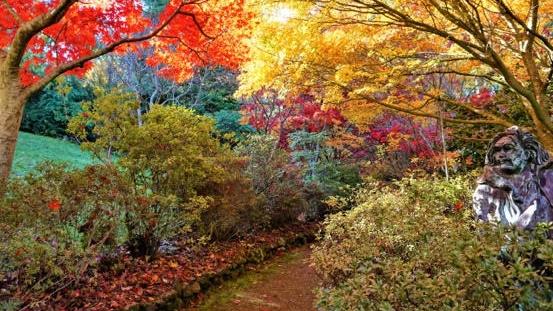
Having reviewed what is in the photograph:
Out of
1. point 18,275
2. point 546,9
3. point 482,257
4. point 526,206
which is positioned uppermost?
point 546,9

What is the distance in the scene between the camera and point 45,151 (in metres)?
16.5

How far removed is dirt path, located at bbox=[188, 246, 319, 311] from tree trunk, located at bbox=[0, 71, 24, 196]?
2942mm

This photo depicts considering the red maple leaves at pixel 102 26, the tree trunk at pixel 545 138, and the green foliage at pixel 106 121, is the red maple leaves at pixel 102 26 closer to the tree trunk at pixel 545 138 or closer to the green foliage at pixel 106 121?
the green foliage at pixel 106 121

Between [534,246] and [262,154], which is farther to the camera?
[262,154]

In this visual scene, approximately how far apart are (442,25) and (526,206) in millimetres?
3555

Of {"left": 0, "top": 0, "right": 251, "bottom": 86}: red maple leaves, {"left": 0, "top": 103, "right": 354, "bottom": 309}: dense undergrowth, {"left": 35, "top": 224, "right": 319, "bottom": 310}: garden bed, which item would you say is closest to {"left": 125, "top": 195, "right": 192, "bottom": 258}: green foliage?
{"left": 0, "top": 103, "right": 354, "bottom": 309}: dense undergrowth

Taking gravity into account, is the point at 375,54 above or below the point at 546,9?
below

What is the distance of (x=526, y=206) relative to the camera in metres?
3.02

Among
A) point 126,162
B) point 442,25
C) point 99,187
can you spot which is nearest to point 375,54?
point 442,25

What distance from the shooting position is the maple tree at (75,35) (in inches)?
201

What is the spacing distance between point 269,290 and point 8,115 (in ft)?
13.9

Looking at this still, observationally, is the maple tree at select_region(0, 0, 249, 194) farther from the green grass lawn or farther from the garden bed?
the green grass lawn

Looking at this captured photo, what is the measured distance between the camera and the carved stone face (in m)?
3.11

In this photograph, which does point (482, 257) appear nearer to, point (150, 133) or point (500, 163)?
point (500, 163)
